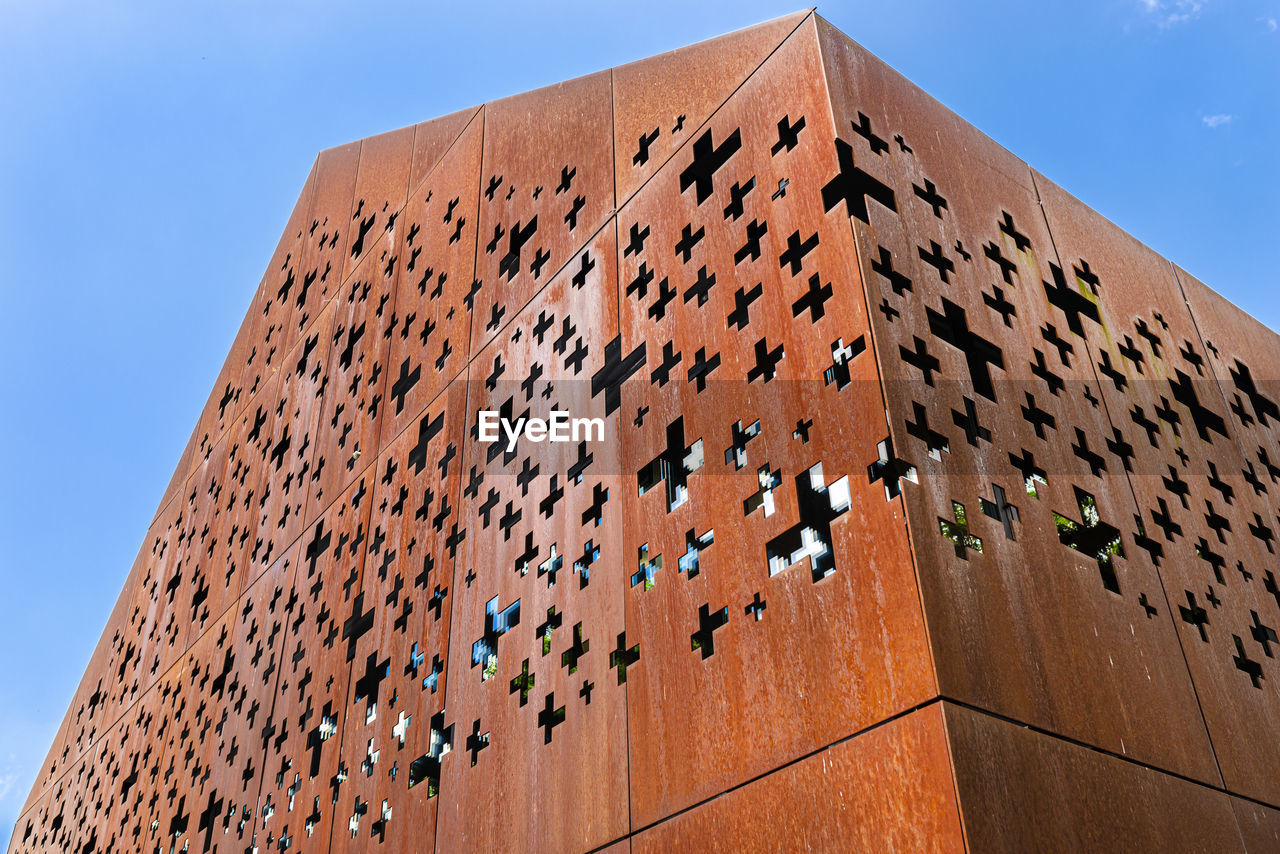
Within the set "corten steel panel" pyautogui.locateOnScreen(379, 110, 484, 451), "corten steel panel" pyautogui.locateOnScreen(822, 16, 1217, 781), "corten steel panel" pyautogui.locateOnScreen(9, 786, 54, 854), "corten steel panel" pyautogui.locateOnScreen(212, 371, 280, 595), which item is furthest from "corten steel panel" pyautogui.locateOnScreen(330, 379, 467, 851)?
"corten steel panel" pyautogui.locateOnScreen(9, 786, 54, 854)

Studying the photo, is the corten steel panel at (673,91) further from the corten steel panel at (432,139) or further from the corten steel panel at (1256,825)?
the corten steel panel at (1256,825)

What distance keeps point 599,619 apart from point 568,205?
3.70 meters

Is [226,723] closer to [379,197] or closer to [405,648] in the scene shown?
[405,648]

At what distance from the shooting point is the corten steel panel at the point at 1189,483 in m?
6.83

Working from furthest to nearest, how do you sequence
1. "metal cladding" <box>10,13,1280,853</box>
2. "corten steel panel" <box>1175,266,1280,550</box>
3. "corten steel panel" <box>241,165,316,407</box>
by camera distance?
"corten steel panel" <box>241,165,316,407</box>, "corten steel panel" <box>1175,266,1280,550</box>, "metal cladding" <box>10,13,1280,853</box>

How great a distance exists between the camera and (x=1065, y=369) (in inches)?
299

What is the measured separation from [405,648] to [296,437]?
4693 millimetres

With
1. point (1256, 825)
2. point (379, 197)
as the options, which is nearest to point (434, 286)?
point (379, 197)

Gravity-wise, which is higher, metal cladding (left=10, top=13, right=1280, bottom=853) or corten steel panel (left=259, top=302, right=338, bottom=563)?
corten steel panel (left=259, top=302, right=338, bottom=563)

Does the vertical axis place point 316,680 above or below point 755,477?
above

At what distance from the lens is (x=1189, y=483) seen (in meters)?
8.05

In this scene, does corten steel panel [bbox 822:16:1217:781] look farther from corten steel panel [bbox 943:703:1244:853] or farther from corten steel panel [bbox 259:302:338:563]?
corten steel panel [bbox 259:302:338:563]

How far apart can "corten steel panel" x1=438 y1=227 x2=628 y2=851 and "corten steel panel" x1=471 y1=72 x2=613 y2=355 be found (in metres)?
0.33

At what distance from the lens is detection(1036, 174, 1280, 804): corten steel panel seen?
22.4 feet
